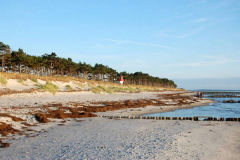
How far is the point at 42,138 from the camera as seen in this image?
865 centimetres

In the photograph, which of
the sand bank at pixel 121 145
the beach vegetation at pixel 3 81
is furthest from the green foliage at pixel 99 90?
the sand bank at pixel 121 145

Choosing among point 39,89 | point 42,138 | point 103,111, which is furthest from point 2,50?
point 42,138

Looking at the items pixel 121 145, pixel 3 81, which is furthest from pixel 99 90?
pixel 121 145

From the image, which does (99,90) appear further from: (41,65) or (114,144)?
(41,65)

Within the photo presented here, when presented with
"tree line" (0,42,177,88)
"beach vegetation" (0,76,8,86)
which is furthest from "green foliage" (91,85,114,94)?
"tree line" (0,42,177,88)

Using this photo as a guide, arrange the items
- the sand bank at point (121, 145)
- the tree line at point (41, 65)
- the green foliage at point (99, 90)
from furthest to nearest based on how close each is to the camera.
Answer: the tree line at point (41, 65) < the green foliage at point (99, 90) < the sand bank at point (121, 145)

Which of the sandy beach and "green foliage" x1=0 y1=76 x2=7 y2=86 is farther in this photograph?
"green foliage" x1=0 y1=76 x2=7 y2=86

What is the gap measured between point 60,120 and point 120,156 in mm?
7988

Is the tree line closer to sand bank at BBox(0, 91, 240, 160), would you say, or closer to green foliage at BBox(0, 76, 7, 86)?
green foliage at BBox(0, 76, 7, 86)

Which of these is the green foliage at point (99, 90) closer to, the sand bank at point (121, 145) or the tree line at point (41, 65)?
the tree line at point (41, 65)

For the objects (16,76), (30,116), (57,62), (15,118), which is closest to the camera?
(15,118)

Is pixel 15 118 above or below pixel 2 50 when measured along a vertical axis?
below

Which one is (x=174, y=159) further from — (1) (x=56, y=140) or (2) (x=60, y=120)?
(2) (x=60, y=120)

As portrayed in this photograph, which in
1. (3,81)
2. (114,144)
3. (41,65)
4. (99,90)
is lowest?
(114,144)
